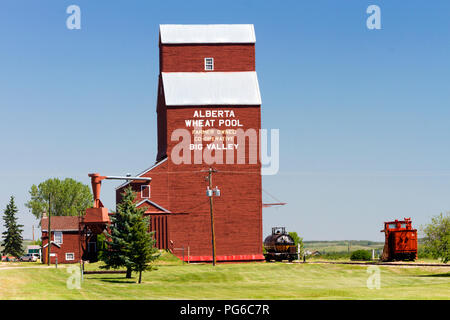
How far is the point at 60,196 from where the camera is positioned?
407 ft

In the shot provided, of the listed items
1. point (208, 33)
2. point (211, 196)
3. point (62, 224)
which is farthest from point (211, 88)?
point (62, 224)

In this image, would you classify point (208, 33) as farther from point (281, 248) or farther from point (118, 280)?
point (118, 280)

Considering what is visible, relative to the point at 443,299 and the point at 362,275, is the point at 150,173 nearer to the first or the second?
the point at 362,275

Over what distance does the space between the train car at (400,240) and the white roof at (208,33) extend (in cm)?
2387

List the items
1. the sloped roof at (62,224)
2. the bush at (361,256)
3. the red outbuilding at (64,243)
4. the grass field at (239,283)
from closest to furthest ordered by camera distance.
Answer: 1. the grass field at (239,283)
2. the bush at (361,256)
3. the red outbuilding at (64,243)
4. the sloped roof at (62,224)

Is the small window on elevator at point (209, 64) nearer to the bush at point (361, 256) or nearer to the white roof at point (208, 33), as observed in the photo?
the white roof at point (208, 33)

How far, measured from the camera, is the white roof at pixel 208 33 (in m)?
73.2

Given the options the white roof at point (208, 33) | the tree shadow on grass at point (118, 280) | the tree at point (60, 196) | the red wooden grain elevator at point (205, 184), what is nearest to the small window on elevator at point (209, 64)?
the white roof at point (208, 33)

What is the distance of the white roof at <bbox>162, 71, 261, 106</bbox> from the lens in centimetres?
7075

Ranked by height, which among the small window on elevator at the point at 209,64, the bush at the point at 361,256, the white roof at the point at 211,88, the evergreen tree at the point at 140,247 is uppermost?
the small window on elevator at the point at 209,64

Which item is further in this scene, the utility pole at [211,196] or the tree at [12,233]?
the tree at [12,233]

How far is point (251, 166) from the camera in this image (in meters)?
70.4
